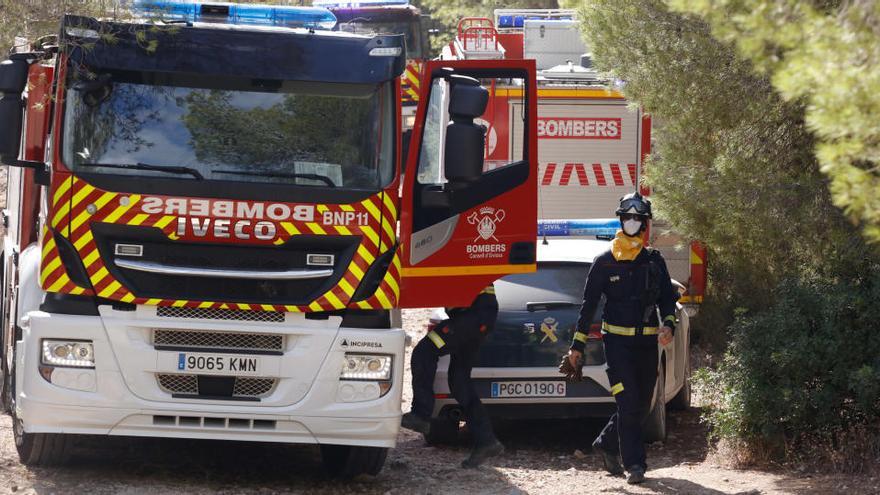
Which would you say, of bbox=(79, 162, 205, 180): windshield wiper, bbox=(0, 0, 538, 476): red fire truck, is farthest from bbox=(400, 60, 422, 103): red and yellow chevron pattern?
bbox=(79, 162, 205, 180): windshield wiper

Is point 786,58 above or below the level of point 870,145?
above

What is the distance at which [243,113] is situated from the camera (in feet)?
25.1

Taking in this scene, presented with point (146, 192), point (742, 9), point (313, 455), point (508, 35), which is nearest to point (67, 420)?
point (146, 192)

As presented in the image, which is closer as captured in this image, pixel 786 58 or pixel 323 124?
pixel 786 58

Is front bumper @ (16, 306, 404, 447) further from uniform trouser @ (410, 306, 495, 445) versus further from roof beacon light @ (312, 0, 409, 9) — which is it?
roof beacon light @ (312, 0, 409, 9)

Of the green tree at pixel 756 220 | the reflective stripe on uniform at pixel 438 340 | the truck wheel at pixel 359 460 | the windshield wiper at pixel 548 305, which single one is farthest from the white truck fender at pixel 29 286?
the green tree at pixel 756 220

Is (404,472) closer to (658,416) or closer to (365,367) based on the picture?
(365,367)

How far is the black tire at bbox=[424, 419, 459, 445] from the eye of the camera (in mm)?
9658

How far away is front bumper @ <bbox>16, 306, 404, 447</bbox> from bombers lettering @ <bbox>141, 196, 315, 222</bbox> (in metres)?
0.57

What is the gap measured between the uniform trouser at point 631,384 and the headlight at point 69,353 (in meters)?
3.18

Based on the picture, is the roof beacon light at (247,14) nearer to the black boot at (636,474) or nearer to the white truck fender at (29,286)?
the white truck fender at (29,286)

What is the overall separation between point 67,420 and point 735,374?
13.8 feet

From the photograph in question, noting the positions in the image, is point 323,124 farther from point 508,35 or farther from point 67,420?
point 508,35

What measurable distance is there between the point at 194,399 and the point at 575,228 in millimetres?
4503
